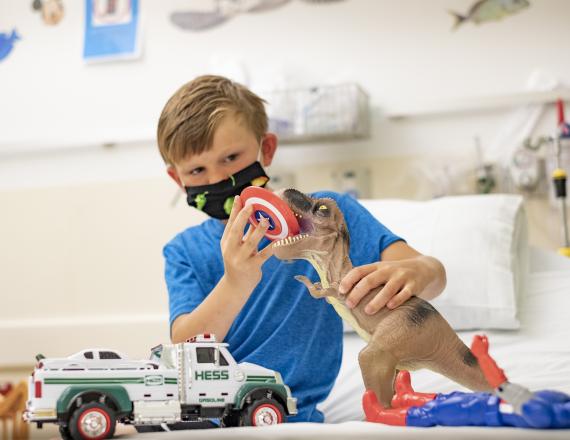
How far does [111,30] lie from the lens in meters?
2.59

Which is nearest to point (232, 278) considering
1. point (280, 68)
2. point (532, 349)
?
point (532, 349)

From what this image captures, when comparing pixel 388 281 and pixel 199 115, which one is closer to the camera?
pixel 388 281

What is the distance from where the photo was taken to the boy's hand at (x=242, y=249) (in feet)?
2.64

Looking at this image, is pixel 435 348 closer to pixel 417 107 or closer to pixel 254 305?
pixel 254 305

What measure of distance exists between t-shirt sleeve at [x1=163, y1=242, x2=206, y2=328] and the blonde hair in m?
0.18

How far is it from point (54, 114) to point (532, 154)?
1580mm

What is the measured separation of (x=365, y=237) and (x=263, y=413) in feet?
1.60

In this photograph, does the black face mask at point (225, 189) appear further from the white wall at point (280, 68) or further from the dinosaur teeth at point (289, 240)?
the white wall at point (280, 68)

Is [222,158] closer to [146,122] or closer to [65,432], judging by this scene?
[65,432]

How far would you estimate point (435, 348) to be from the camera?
0.76m

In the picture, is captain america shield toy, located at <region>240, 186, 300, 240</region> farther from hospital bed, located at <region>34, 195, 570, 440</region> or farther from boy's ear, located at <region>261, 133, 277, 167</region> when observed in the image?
hospital bed, located at <region>34, 195, 570, 440</region>

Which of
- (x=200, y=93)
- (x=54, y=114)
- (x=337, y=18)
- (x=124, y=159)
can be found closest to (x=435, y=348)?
(x=200, y=93)

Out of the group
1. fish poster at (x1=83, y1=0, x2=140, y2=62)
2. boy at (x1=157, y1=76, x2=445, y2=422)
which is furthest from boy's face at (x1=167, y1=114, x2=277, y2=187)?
fish poster at (x1=83, y1=0, x2=140, y2=62)

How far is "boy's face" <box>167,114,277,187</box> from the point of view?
3.42 feet
